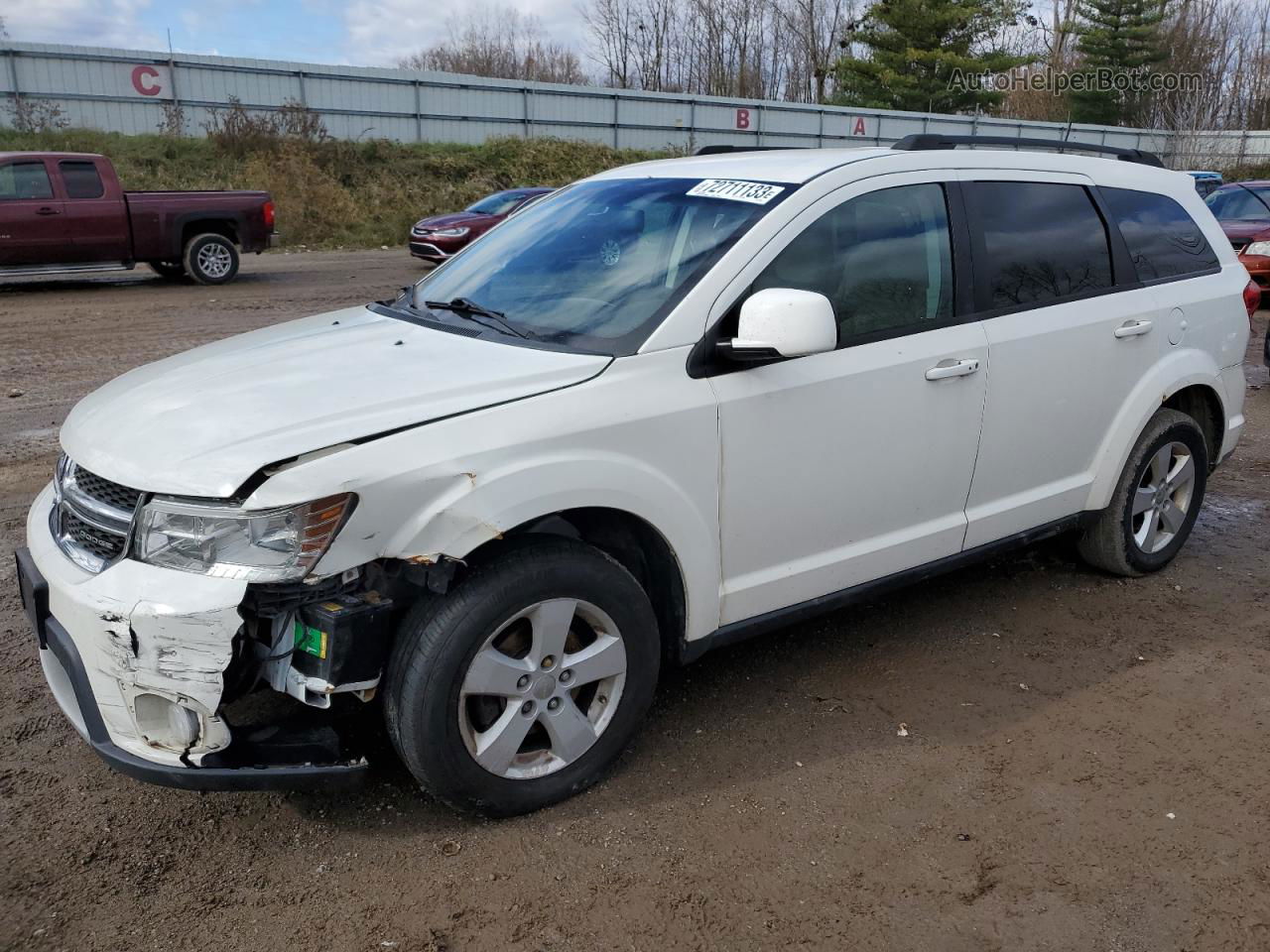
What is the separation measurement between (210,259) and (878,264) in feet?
45.9

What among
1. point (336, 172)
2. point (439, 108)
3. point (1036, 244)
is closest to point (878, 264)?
point (1036, 244)

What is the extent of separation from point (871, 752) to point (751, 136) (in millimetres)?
38277

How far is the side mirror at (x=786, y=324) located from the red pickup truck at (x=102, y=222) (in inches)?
545

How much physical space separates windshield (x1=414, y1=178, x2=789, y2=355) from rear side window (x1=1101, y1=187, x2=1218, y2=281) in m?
1.88

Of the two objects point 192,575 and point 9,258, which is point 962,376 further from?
point 9,258

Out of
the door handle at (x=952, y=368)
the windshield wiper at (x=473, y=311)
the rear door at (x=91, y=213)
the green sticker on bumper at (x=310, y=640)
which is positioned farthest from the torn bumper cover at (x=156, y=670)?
the rear door at (x=91, y=213)

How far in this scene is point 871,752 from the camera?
345 centimetres

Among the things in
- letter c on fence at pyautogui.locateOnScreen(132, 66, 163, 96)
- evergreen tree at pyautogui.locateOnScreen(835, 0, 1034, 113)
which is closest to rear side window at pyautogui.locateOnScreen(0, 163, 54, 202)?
letter c on fence at pyautogui.locateOnScreen(132, 66, 163, 96)

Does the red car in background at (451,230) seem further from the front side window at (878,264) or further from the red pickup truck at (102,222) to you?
the front side window at (878,264)

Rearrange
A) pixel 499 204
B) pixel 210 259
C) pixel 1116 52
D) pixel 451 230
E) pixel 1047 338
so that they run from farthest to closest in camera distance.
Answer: pixel 1116 52 → pixel 499 204 → pixel 451 230 → pixel 210 259 → pixel 1047 338

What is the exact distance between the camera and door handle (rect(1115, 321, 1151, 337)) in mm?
4327

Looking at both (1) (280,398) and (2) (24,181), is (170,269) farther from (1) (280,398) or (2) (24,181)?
(1) (280,398)

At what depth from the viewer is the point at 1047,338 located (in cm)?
406

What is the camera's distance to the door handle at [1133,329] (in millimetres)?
4327
